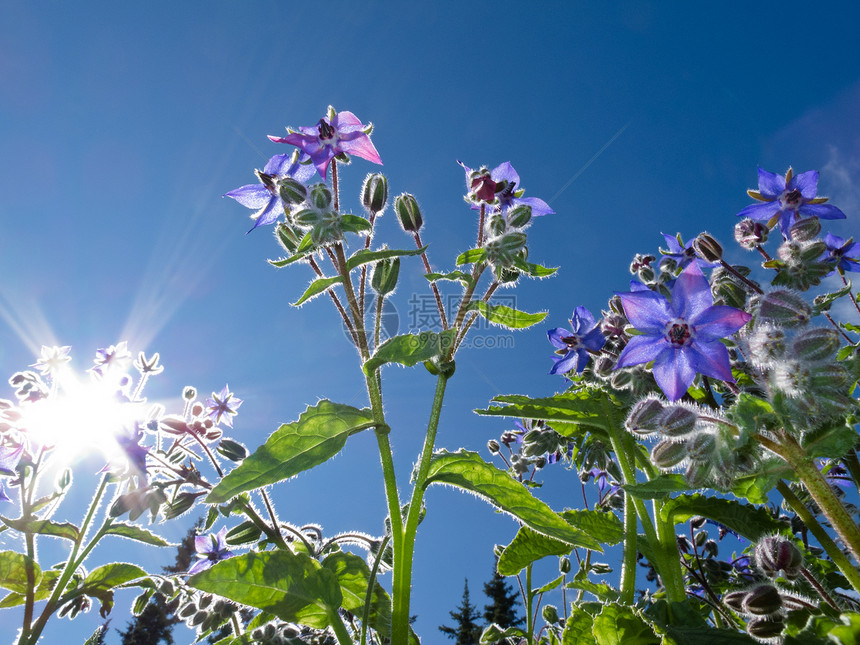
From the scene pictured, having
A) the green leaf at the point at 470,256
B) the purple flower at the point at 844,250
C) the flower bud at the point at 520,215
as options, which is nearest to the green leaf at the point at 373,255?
the green leaf at the point at 470,256

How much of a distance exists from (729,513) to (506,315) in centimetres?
77

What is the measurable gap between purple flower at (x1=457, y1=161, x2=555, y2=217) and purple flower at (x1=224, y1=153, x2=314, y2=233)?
49 centimetres

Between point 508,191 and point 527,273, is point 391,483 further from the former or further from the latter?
point 508,191

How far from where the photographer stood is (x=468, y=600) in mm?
12203

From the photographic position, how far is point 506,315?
138 cm

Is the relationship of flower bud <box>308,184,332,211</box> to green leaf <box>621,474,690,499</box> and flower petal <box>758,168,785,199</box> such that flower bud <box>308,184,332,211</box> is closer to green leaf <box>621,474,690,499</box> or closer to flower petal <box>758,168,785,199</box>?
green leaf <box>621,474,690,499</box>

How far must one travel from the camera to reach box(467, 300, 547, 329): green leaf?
136 cm

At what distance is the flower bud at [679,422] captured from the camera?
991 millimetres

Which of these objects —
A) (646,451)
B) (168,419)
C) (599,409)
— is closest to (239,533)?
(168,419)

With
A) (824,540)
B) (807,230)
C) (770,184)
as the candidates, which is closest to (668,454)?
(824,540)

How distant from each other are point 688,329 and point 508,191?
82cm

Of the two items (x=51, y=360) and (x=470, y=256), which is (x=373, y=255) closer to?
(x=470, y=256)

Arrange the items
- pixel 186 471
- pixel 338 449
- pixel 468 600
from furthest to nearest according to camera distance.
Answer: pixel 468 600 → pixel 186 471 → pixel 338 449

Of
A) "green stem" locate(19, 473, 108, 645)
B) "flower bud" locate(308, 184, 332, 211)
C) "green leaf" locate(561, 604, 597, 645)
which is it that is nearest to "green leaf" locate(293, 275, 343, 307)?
"flower bud" locate(308, 184, 332, 211)
